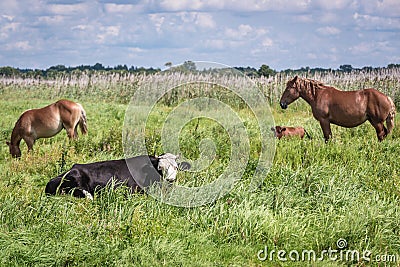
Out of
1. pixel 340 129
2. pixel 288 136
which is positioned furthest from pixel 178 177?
pixel 340 129

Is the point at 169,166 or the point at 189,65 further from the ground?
the point at 189,65

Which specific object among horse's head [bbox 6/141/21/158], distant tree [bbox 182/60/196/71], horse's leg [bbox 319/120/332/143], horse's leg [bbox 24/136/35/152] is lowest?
horse's head [bbox 6/141/21/158]

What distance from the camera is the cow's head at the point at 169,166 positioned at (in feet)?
26.7

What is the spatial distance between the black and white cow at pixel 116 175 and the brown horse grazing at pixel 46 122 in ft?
16.8

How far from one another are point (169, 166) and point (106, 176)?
949mm

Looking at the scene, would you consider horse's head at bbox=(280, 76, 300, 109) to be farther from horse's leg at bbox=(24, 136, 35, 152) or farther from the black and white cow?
horse's leg at bbox=(24, 136, 35, 152)

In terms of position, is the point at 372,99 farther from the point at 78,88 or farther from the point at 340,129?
the point at 78,88

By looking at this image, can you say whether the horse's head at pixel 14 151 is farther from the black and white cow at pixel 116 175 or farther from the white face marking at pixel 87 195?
the white face marking at pixel 87 195

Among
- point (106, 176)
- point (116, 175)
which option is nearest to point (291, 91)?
point (116, 175)

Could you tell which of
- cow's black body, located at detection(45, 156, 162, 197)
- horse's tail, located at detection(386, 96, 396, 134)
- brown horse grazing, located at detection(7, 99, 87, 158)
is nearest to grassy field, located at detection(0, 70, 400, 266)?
cow's black body, located at detection(45, 156, 162, 197)

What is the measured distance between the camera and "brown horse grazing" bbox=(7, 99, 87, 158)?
1294 centimetres

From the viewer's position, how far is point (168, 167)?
823cm

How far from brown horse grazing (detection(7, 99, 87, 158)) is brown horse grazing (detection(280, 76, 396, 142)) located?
5.81 m

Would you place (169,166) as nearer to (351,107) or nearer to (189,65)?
(189,65)
